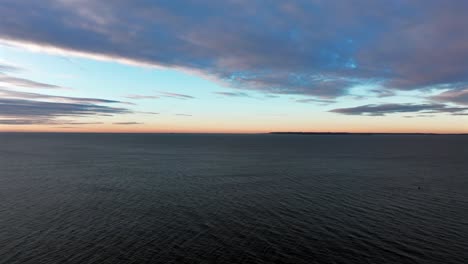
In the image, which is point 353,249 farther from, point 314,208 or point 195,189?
point 195,189

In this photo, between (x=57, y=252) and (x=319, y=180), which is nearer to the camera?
(x=57, y=252)

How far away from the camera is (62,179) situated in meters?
72.8

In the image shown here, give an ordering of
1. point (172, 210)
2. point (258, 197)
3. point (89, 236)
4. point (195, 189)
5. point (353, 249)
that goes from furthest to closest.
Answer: point (195, 189) < point (258, 197) < point (172, 210) < point (89, 236) < point (353, 249)

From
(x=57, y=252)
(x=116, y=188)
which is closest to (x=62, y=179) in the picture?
(x=116, y=188)

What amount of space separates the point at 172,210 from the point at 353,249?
28.4 metres

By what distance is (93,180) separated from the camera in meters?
72.1

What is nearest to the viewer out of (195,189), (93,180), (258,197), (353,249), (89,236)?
(353,249)

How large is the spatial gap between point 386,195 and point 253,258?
4064cm

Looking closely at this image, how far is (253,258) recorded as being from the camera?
30.2 m

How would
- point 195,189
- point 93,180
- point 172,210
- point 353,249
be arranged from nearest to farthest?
point 353,249 < point 172,210 < point 195,189 < point 93,180

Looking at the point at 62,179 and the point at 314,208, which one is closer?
the point at 314,208

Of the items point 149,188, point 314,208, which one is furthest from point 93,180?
point 314,208

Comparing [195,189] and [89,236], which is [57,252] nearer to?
[89,236]

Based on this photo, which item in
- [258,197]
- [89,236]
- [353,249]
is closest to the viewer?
[353,249]
